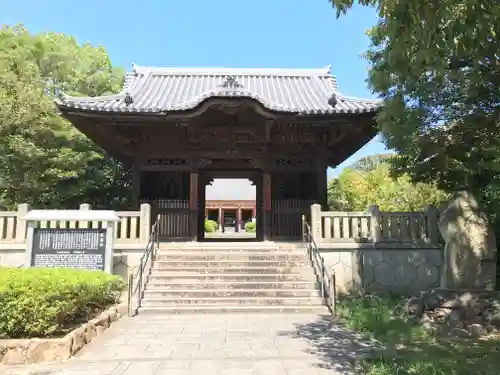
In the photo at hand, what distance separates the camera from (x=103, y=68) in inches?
828

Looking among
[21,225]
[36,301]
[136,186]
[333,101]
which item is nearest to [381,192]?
[333,101]

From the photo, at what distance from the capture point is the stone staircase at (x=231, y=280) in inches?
354

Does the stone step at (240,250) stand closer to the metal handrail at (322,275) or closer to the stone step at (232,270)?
the metal handrail at (322,275)

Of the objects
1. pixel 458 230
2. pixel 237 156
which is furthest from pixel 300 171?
pixel 458 230

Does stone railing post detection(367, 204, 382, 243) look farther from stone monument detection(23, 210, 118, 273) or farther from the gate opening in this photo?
the gate opening

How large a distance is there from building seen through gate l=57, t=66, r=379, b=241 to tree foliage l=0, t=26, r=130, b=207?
1817 mm

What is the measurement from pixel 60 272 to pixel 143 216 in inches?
177

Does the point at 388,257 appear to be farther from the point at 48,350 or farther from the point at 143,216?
the point at 48,350

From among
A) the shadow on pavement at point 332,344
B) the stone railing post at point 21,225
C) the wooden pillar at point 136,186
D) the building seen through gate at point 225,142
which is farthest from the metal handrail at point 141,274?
the shadow on pavement at point 332,344

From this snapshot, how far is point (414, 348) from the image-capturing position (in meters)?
5.96

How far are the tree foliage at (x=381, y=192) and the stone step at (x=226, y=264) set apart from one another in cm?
544

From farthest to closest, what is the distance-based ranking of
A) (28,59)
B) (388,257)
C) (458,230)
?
(28,59)
(388,257)
(458,230)

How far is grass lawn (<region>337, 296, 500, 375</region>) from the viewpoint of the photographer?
187 inches

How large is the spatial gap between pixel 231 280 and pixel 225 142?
5131 millimetres
